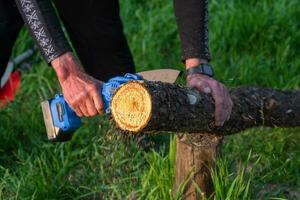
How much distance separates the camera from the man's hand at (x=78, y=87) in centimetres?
242

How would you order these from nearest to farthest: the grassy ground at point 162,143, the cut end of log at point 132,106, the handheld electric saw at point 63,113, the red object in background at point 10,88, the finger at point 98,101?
the cut end of log at point 132,106 → the finger at point 98,101 → the handheld electric saw at point 63,113 → the grassy ground at point 162,143 → the red object in background at point 10,88

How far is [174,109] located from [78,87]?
0.35 meters

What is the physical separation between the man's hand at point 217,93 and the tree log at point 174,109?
0.08 ft

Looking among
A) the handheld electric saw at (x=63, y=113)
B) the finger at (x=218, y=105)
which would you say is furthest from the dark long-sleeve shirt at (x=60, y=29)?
the finger at (x=218, y=105)

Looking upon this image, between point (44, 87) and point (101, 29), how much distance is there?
4.07ft

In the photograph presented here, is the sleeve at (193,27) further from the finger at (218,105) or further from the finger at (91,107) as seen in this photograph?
the finger at (91,107)

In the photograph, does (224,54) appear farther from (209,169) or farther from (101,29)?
(209,169)

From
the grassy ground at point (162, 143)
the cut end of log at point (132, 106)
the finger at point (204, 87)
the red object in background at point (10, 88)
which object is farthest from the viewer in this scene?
the red object in background at point (10, 88)

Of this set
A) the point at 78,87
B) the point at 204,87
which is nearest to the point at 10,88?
the point at 78,87

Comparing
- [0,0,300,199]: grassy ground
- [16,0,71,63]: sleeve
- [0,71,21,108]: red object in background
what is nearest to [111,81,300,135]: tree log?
[0,0,300,199]: grassy ground

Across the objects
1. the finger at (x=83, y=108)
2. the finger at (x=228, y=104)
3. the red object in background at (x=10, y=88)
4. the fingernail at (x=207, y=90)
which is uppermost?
the finger at (x=83, y=108)

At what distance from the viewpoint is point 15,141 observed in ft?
12.1

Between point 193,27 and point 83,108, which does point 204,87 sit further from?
point 83,108

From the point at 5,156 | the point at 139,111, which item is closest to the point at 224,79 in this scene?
the point at 5,156
